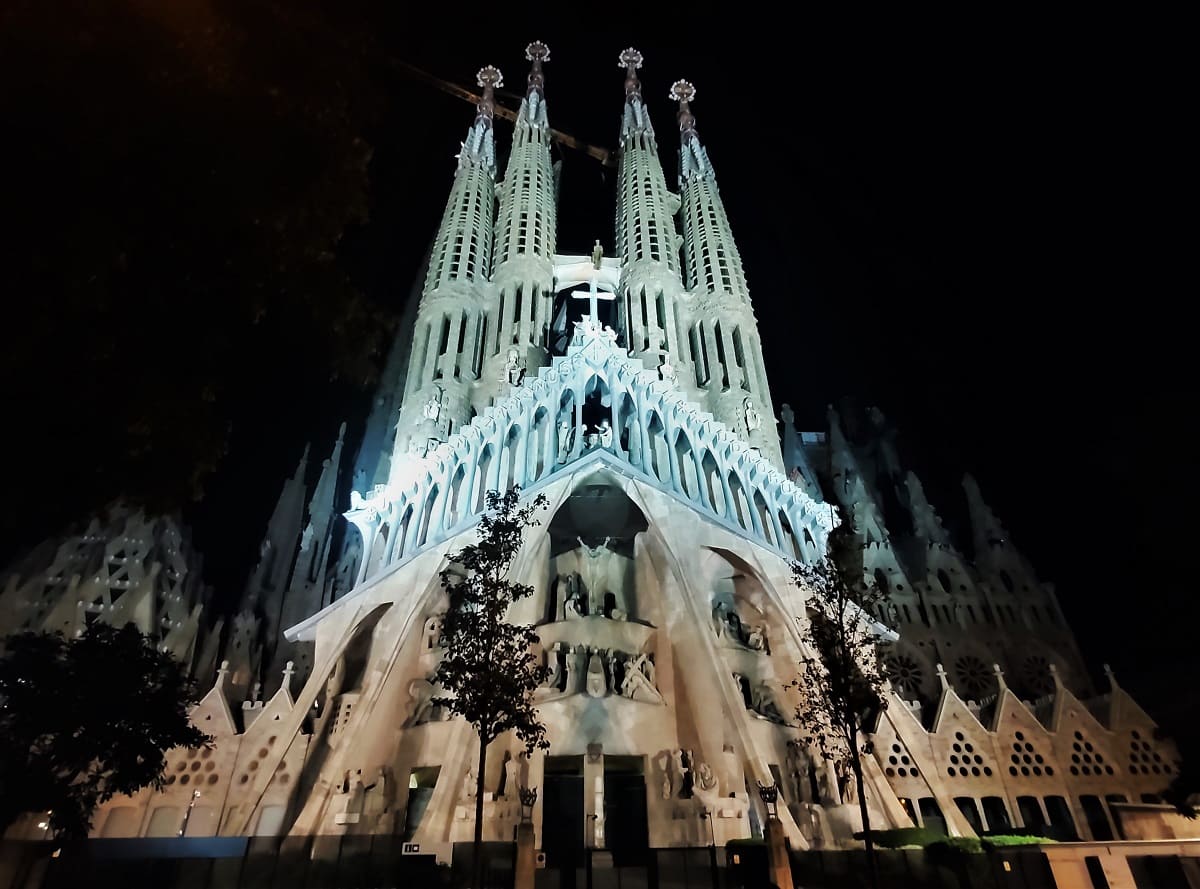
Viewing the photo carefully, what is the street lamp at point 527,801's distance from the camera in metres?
16.6

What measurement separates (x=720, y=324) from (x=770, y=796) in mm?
26787

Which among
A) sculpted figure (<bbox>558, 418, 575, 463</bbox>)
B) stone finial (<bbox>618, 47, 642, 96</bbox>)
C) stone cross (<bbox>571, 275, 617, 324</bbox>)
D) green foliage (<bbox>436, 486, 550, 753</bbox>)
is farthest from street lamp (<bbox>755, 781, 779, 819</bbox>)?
stone finial (<bbox>618, 47, 642, 96</bbox>)

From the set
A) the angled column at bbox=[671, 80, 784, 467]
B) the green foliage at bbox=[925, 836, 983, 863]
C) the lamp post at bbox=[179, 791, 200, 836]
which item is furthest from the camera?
the angled column at bbox=[671, 80, 784, 467]

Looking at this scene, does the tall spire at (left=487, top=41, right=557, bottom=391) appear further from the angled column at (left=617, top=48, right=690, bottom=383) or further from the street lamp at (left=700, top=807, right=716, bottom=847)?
the street lamp at (left=700, top=807, right=716, bottom=847)

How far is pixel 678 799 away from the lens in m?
19.5

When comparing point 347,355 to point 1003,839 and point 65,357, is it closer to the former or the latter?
point 65,357

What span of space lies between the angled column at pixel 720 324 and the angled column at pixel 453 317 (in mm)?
12686

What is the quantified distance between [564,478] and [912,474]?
96.6 ft

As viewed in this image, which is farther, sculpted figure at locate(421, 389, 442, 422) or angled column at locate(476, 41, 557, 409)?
angled column at locate(476, 41, 557, 409)

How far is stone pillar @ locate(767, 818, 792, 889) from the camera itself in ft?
38.4

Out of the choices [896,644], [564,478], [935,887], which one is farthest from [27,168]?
[896,644]

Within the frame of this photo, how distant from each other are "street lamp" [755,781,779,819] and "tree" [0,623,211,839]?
549 inches

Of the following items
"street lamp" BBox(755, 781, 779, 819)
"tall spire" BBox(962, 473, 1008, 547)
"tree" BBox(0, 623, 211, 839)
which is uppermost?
"tall spire" BBox(962, 473, 1008, 547)

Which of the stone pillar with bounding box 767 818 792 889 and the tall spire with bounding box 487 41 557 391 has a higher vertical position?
the tall spire with bounding box 487 41 557 391
